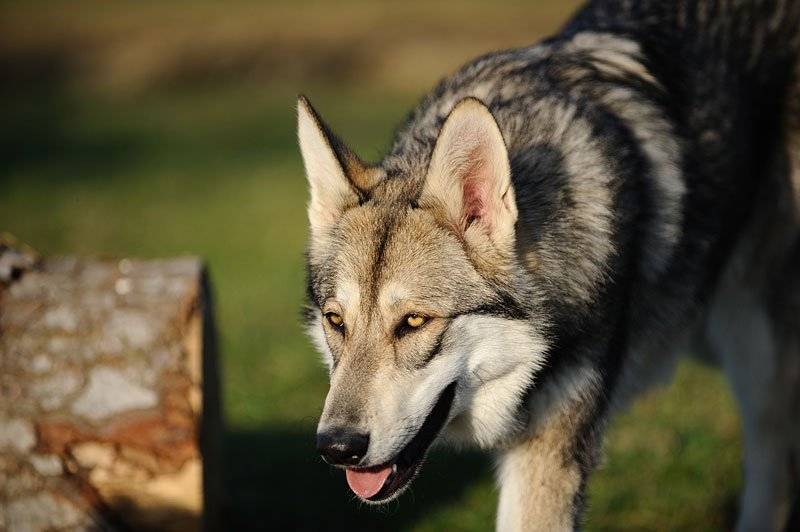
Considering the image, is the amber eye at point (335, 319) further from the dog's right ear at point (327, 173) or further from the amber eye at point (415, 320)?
the dog's right ear at point (327, 173)

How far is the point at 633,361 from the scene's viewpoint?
435 centimetres

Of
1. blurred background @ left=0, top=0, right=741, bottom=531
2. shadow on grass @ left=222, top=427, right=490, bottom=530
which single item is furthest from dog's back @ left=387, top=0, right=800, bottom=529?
shadow on grass @ left=222, top=427, right=490, bottom=530

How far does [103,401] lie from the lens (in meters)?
4.30

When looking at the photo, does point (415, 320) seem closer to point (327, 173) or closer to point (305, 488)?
point (327, 173)

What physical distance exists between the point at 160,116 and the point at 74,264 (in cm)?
1578

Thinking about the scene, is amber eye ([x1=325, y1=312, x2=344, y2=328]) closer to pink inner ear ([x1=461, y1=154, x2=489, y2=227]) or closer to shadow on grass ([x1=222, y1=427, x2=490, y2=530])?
pink inner ear ([x1=461, y1=154, x2=489, y2=227])

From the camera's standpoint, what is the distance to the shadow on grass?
538 centimetres

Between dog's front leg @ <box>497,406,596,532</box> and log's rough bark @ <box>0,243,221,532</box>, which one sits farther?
log's rough bark @ <box>0,243,221,532</box>

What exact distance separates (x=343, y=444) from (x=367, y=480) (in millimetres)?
257

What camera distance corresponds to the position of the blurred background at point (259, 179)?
5.71 m

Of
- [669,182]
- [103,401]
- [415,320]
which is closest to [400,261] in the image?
[415,320]

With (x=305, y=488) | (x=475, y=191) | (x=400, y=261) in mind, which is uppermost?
(x=475, y=191)

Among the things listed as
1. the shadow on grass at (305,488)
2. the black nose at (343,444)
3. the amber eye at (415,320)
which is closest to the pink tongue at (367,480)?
the black nose at (343,444)

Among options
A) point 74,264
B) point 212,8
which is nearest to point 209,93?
point 212,8
